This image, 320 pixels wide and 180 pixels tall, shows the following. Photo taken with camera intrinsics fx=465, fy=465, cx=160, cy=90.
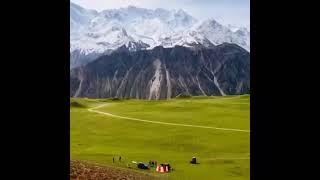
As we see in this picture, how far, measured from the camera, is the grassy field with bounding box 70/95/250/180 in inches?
1072

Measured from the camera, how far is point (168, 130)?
46938 millimetres

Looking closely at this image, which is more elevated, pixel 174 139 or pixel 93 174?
pixel 93 174

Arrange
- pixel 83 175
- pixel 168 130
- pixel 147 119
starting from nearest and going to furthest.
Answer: pixel 83 175 → pixel 168 130 → pixel 147 119

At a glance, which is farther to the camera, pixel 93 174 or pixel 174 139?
pixel 174 139

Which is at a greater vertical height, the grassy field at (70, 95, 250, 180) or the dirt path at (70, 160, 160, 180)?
the dirt path at (70, 160, 160, 180)

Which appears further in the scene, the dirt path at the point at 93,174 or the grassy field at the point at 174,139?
the grassy field at the point at 174,139

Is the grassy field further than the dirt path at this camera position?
Yes

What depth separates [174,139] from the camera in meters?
42.5

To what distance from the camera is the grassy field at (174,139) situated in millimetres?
27219

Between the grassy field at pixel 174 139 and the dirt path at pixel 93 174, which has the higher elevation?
the dirt path at pixel 93 174
